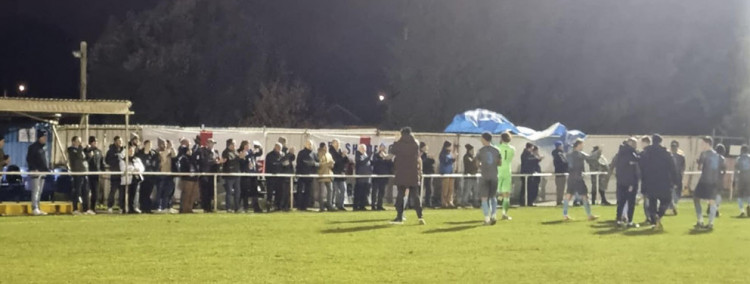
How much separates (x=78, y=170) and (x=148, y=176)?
1.58 metres

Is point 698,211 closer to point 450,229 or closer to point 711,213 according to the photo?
point 711,213

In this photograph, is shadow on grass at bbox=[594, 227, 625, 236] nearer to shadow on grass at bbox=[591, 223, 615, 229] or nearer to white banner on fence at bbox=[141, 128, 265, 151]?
shadow on grass at bbox=[591, 223, 615, 229]

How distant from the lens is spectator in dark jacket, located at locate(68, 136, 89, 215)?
2398cm

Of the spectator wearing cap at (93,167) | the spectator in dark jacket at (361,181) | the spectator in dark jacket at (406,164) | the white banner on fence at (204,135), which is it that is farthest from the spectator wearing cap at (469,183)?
the spectator wearing cap at (93,167)

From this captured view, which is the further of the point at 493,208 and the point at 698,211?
the point at 698,211

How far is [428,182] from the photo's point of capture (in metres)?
29.3

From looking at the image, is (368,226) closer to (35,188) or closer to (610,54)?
(35,188)

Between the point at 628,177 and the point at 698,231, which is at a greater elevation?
the point at 628,177

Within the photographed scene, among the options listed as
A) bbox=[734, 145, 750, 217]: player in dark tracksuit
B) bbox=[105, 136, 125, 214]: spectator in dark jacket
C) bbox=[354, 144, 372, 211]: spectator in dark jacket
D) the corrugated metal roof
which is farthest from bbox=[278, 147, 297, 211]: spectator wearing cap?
bbox=[734, 145, 750, 217]: player in dark tracksuit

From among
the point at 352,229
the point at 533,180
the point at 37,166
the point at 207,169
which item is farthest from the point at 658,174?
the point at 37,166

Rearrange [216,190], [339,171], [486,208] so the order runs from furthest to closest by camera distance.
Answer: [339,171] → [216,190] → [486,208]

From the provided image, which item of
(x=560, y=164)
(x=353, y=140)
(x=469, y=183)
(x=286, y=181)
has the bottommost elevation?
(x=469, y=183)

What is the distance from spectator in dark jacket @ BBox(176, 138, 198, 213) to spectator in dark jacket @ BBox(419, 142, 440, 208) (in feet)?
21.5

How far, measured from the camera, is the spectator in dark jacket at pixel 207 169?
25.3m
